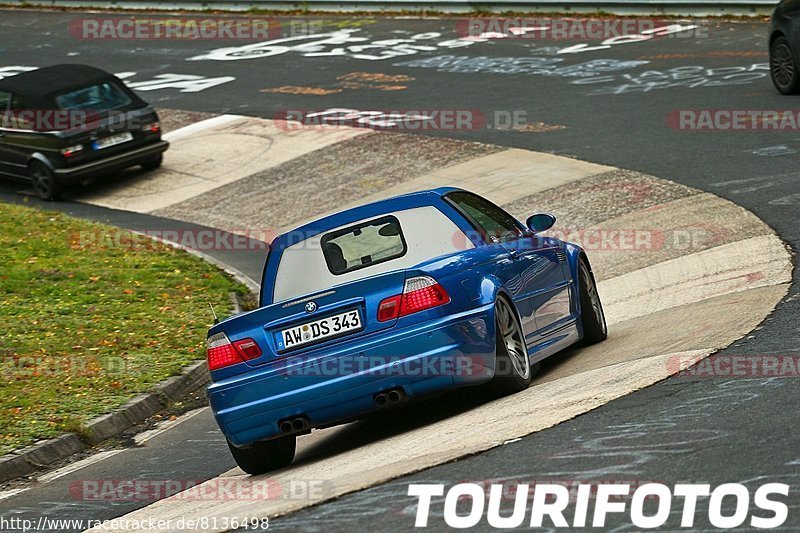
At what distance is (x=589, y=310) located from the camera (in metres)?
10.1

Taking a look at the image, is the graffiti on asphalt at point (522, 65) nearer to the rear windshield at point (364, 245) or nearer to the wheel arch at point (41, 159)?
the wheel arch at point (41, 159)

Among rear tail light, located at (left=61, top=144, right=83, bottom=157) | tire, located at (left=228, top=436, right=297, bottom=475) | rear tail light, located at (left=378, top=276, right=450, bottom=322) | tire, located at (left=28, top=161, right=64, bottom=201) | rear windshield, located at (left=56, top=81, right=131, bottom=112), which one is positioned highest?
rear tail light, located at (left=378, top=276, right=450, bottom=322)

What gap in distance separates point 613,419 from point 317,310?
6.03ft

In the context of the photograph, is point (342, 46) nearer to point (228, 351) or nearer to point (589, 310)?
point (589, 310)

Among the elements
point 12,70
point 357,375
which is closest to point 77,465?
point 357,375

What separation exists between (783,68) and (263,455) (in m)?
13.3

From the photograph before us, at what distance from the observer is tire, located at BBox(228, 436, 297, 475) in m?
8.28

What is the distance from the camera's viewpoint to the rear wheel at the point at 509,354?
8.16 m

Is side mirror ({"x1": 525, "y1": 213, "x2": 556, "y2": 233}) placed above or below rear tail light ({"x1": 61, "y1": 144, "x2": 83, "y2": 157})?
above

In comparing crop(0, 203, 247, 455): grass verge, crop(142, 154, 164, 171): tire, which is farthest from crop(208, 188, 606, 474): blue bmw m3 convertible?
crop(142, 154, 164, 171): tire

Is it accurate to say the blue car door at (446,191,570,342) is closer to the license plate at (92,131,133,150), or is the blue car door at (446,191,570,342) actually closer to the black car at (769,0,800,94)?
the black car at (769,0,800,94)

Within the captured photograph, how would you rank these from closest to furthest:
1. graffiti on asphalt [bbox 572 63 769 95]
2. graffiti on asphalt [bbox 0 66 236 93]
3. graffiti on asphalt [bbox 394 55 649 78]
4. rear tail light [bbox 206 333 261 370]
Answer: rear tail light [bbox 206 333 261 370] → graffiti on asphalt [bbox 572 63 769 95] → graffiti on asphalt [bbox 394 55 649 78] → graffiti on asphalt [bbox 0 66 236 93]

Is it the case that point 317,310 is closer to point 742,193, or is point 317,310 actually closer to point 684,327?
point 684,327

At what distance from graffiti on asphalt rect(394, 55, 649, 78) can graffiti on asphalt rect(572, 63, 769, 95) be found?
2.48ft
